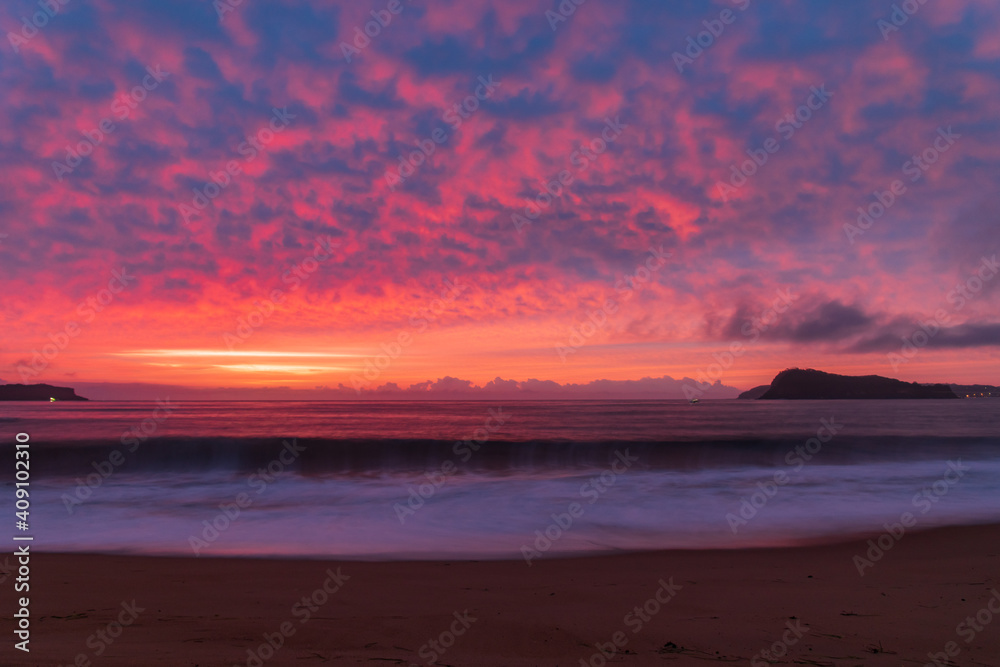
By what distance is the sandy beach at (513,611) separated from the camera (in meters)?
4.43

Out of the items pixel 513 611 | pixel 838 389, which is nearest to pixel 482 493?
pixel 513 611

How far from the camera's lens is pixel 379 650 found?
4.41 m

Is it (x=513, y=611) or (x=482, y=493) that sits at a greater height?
(x=513, y=611)

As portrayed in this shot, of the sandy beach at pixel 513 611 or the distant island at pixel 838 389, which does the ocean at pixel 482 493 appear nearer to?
the sandy beach at pixel 513 611

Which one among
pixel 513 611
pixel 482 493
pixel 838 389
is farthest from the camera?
pixel 838 389

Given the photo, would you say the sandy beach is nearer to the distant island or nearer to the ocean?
the ocean

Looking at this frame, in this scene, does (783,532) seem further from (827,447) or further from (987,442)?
(987,442)

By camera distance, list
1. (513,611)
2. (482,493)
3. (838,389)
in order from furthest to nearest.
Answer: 1. (838,389)
2. (482,493)
3. (513,611)

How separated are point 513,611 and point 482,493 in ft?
33.3

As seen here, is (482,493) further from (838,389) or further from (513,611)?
(838,389)

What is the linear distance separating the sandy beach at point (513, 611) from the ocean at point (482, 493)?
1.51m

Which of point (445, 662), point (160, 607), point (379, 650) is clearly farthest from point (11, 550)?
point (445, 662)

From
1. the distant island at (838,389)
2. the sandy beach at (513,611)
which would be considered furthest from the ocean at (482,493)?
the distant island at (838,389)

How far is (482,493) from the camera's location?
1557 centimetres
